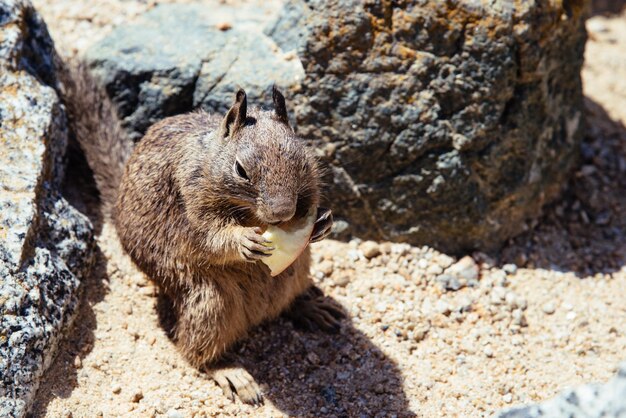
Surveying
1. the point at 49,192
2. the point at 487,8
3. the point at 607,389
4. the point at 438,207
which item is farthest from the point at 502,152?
the point at 49,192

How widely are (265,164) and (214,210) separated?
547 millimetres

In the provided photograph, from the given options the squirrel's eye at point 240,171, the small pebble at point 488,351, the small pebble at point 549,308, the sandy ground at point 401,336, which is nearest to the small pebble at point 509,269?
the sandy ground at point 401,336

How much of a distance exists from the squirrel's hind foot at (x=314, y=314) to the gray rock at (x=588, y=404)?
6.78ft

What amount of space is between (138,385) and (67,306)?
0.65 metres

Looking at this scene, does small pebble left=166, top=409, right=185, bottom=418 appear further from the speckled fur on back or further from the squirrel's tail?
the squirrel's tail

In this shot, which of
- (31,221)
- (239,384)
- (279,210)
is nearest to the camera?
(279,210)

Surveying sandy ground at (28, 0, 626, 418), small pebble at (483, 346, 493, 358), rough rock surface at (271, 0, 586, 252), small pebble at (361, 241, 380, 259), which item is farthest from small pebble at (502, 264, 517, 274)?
small pebble at (361, 241, 380, 259)

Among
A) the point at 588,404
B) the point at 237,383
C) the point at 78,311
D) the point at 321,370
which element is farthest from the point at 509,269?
the point at 78,311

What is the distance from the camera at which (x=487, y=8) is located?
508 centimetres

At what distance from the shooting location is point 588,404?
9.83 ft

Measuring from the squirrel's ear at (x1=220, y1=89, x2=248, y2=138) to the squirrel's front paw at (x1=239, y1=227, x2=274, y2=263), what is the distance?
0.60 meters

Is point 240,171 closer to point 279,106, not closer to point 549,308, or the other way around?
point 279,106

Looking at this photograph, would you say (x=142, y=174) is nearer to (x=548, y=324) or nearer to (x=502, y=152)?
(x=502, y=152)

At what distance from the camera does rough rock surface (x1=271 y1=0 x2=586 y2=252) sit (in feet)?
16.9
